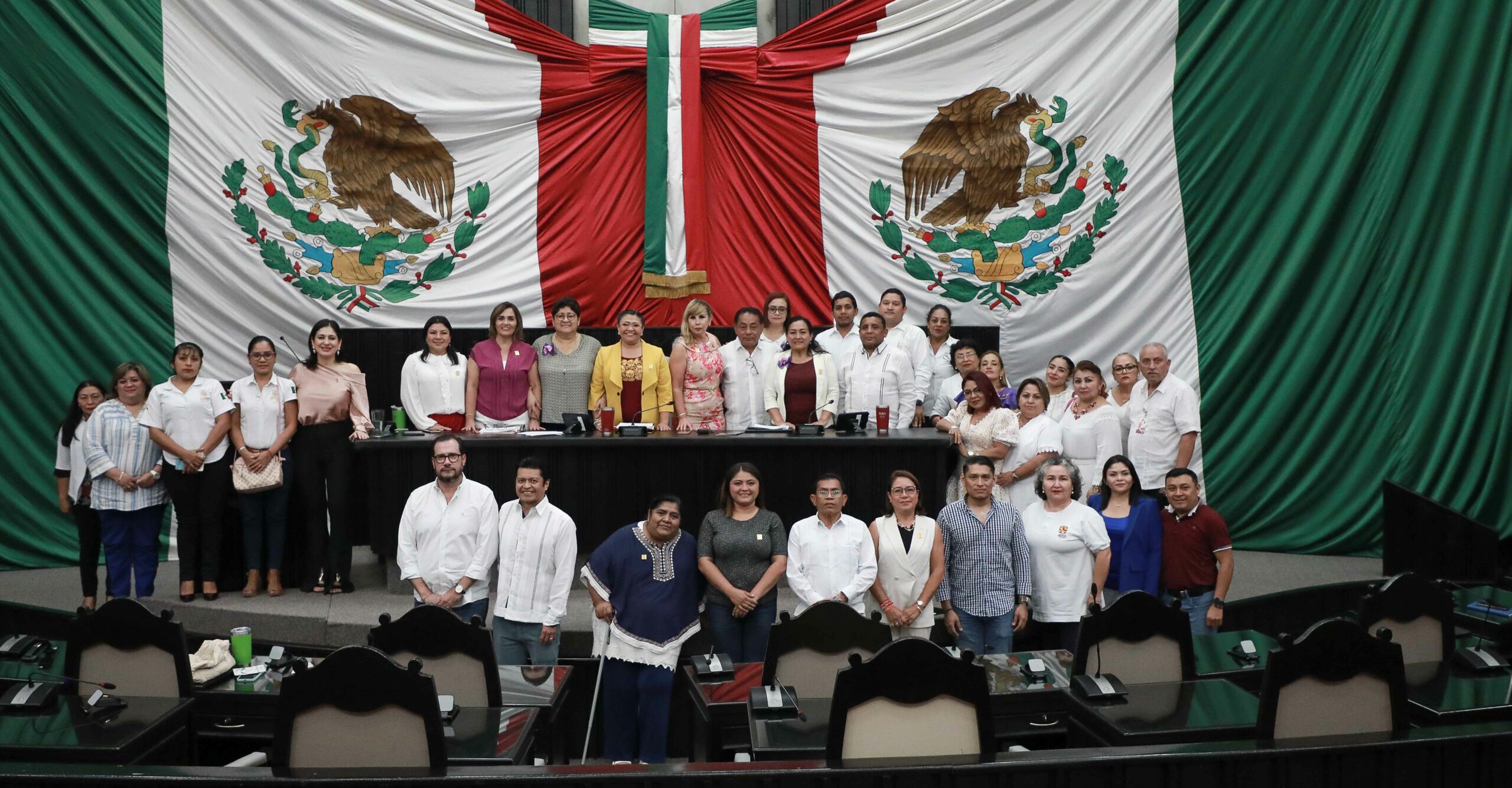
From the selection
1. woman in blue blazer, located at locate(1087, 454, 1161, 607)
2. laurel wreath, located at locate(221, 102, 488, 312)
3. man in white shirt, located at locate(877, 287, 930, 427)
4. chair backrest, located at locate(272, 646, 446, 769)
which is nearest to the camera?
chair backrest, located at locate(272, 646, 446, 769)

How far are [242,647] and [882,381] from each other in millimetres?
4227

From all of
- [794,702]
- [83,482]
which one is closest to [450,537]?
[794,702]

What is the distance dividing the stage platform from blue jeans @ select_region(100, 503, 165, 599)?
0.54 ft

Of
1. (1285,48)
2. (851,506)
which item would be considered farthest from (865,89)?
(851,506)

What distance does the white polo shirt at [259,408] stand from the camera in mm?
7180

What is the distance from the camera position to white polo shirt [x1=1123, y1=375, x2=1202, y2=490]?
7.45 metres

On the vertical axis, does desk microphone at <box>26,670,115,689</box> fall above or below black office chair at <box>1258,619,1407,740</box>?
below

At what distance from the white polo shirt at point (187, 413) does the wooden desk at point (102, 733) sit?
10.5ft

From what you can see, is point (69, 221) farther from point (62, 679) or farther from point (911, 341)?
point (911, 341)

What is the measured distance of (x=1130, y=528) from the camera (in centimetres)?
616

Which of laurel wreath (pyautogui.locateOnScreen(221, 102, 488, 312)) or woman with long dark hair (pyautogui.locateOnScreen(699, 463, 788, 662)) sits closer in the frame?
woman with long dark hair (pyautogui.locateOnScreen(699, 463, 788, 662))

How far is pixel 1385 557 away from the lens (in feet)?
26.5

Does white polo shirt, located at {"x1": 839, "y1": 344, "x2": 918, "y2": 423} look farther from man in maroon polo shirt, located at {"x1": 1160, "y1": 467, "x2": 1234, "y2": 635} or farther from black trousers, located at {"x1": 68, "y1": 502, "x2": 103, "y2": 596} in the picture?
black trousers, located at {"x1": 68, "y1": 502, "x2": 103, "y2": 596}

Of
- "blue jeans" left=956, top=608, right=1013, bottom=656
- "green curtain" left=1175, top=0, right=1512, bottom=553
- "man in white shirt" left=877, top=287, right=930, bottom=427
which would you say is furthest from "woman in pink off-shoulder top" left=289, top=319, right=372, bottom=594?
"green curtain" left=1175, top=0, right=1512, bottom=553
